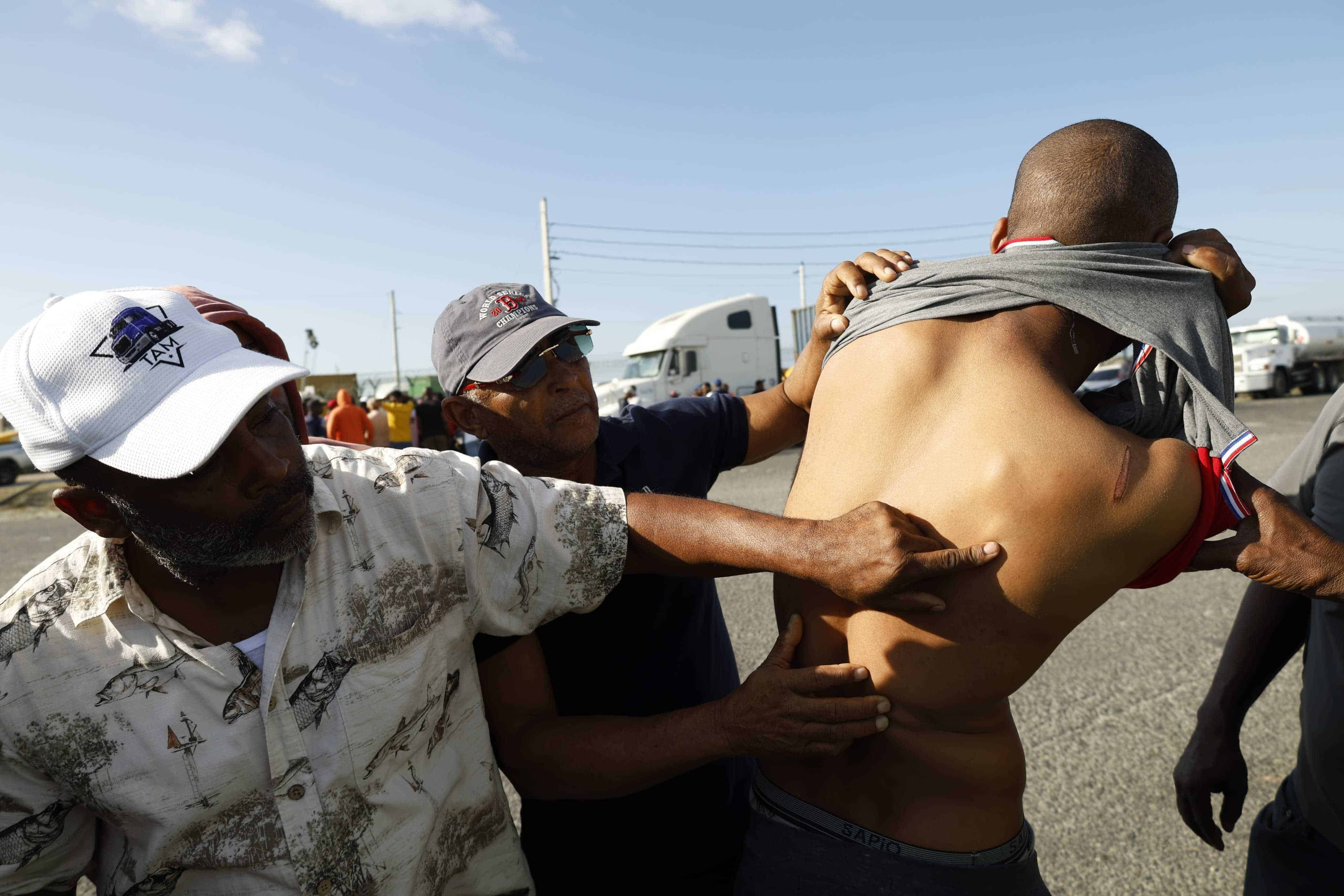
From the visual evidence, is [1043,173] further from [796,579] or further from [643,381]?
[643,381]

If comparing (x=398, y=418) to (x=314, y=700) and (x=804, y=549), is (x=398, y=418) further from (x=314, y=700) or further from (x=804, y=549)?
(x=804, y=549)

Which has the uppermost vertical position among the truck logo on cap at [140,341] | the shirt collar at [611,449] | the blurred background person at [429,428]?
the truck logo on cap at [140,341]

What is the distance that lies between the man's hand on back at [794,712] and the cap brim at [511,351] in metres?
1.05

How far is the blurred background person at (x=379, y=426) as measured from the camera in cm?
1136

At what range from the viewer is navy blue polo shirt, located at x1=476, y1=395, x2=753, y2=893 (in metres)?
1.96

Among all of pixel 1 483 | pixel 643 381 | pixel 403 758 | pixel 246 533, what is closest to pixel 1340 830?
pixel 403 758

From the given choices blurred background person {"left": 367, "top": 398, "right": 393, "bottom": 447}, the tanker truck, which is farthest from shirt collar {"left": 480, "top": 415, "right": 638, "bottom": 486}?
the tanker truck

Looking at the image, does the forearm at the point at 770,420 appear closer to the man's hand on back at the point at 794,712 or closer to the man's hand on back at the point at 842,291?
the man's hand on back at the point at 842,291

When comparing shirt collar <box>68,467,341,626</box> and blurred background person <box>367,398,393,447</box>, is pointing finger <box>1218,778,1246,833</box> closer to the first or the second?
shirt collar <box>68,467,341,626</box>

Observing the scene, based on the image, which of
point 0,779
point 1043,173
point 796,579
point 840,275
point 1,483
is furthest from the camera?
point 1,483

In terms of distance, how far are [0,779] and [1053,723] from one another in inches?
145

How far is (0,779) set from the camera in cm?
126

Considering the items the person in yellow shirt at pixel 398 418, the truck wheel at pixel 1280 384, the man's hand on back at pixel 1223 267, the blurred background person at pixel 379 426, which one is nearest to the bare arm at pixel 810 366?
the man's hand on back at pixel 1223 267

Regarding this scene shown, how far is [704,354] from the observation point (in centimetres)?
1970
